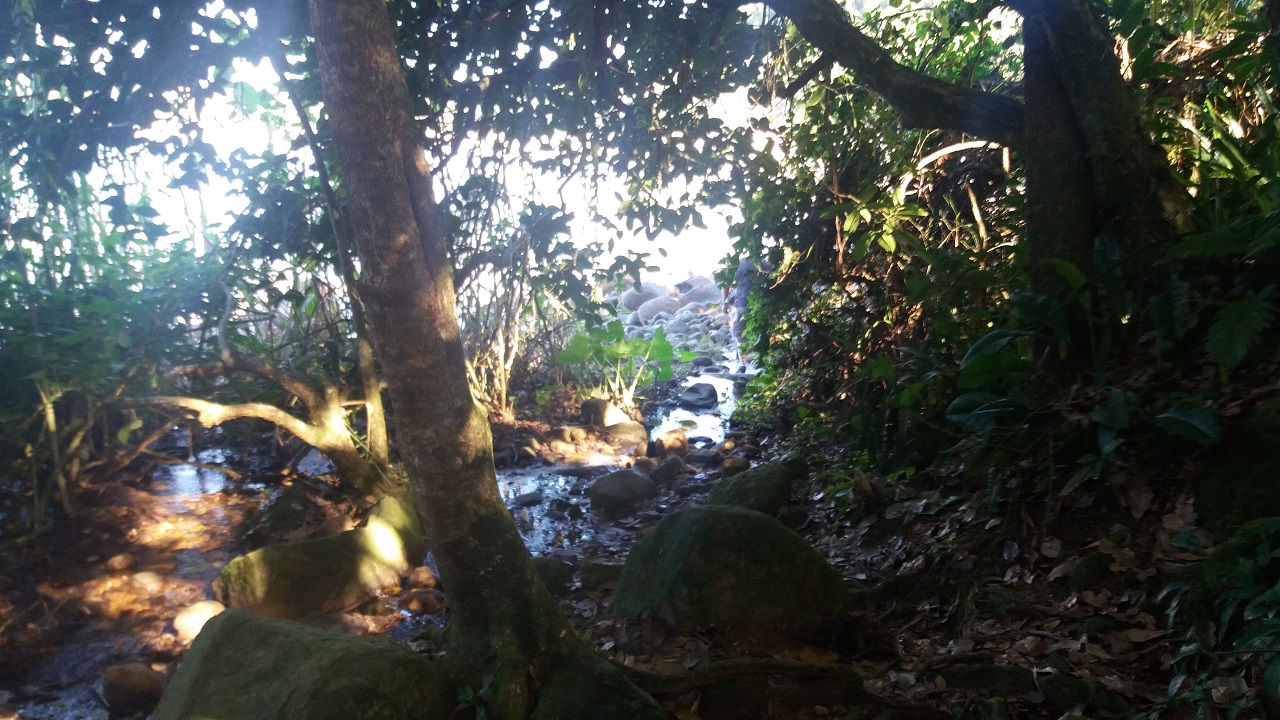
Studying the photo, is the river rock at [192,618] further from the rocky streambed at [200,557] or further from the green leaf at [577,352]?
the green leaf at [577,352]

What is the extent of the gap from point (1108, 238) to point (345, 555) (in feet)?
15.2

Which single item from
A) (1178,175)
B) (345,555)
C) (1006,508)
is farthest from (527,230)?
(1178,175)

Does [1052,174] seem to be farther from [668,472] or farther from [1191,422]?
[668,472]

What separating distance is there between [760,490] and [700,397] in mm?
7601

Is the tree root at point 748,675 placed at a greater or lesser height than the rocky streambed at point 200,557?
lesser

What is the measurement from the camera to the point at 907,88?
4160 mm

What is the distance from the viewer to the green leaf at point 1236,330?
299cm

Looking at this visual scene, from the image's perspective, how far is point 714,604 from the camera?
A: 3621 millimetres

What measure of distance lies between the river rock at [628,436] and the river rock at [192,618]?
17.7 ft

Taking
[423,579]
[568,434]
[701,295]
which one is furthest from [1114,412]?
[701,295]

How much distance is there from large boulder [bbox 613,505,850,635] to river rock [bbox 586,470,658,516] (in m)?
3.03

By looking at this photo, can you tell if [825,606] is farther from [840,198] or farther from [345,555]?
[840,198]

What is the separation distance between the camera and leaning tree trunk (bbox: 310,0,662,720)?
262 centimetres

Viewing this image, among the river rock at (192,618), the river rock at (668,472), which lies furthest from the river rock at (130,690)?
the river rock at (668,472)
